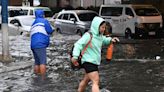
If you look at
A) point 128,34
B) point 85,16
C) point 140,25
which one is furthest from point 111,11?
point 140,25

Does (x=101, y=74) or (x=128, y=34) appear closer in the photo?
(x=101, y=74)

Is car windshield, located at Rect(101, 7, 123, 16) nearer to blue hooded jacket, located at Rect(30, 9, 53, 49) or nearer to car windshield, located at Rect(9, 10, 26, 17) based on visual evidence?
car windshield, located at Rect(9, 10, 26, 17)

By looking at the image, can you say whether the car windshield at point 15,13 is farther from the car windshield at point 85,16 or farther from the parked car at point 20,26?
the car windshield at point 85,16

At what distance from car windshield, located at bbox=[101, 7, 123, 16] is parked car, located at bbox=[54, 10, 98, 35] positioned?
517 mm

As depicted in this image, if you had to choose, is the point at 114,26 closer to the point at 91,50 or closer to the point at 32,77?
the point at 32,77

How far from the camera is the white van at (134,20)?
85.1ft

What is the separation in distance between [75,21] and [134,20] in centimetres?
346

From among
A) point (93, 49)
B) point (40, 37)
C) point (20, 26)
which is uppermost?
point (93, 49)

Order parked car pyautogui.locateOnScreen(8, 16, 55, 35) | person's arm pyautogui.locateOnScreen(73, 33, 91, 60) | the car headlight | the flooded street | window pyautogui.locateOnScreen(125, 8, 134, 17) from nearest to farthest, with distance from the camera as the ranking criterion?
person's arm pyautogui.locateOnScreen(73, 33, 91, 60) → the flooded street → the car headlight → window pyautogui.locateOnScreen(125, 8, 134, 17) → parked car pyautogui.locateOnScreen(8, 16, 55, 35)

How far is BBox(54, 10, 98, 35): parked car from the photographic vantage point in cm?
2658

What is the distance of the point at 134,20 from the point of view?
1019 inches

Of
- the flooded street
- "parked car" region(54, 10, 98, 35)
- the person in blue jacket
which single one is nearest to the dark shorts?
the person in blue jacket

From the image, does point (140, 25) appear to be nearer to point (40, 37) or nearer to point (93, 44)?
point (40, 37)

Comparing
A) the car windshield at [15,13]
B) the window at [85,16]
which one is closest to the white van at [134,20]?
the window at [85,16]
